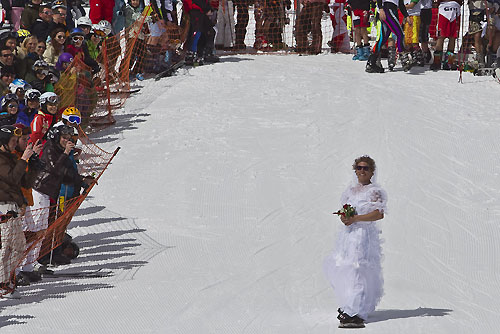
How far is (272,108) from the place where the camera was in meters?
18.1

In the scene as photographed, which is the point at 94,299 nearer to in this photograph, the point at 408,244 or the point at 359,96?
the point at 408,244

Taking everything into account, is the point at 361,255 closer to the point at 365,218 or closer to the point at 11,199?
the point at 365,218

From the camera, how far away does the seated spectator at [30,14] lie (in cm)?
1845

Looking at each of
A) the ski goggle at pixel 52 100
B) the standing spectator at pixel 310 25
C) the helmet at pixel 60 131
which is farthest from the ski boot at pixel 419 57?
the helmet at pixel 60 131

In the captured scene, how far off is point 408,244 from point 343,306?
2.99 m

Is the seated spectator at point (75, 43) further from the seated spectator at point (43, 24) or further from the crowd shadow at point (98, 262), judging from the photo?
the crowd shadow at point (98, 262)

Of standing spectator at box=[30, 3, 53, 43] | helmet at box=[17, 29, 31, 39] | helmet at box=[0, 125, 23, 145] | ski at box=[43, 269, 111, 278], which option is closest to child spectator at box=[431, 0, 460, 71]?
standing spectator at box=[30, 3, 53, 43]

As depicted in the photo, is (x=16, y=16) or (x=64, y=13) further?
(x=16, y=16)

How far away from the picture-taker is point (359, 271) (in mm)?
9789

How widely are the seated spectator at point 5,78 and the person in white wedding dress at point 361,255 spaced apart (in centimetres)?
645

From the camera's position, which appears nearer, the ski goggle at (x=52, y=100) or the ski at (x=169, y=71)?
the ski goggle at (x=52, y=100)

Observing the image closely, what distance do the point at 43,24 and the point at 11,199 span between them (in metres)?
7.62

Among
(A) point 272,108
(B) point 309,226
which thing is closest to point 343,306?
(B) point 309,226

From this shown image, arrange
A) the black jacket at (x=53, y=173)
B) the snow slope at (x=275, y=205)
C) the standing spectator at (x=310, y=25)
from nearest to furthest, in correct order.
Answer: the snow slope at (x=275, y=205) → the black jacket at (x=53, y=173) → the standing spectator at (x=310, y=25)
